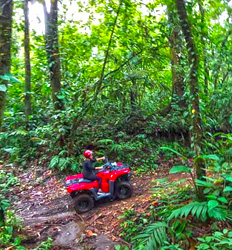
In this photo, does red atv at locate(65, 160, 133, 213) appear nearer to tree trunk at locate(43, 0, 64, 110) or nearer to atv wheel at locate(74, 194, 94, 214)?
atv wheel at locate(74, 194, 94, 214)

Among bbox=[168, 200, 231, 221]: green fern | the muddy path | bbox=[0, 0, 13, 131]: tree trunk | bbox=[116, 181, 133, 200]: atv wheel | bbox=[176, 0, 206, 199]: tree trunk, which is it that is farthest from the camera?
bbox=[116, 181, 133, 200]: atv wheel

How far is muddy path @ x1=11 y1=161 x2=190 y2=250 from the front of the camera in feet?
15.3

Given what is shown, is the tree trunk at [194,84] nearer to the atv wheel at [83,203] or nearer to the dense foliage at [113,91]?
the dense foliage at [113,91]

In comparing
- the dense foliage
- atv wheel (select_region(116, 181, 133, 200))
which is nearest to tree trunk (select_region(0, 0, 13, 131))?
the dense foliage

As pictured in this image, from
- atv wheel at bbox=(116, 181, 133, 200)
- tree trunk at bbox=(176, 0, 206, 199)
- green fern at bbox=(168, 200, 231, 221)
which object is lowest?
atv wheel at bbox=(116, 181, 133, 200)

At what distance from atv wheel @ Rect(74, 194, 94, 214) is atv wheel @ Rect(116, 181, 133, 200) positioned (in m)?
0.73

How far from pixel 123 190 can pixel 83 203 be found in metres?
1.08

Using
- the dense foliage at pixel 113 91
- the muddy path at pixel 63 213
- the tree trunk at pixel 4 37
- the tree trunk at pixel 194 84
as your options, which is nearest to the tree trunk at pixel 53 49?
the dense foliage at pixel 113 91

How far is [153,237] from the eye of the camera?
395 centimetres

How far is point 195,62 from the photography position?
431cm

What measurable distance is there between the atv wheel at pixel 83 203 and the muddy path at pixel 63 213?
0.12 metres

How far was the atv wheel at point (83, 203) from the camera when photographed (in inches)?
234

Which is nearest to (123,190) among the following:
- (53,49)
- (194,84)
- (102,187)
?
(102,187)

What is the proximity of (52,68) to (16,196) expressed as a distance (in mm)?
4350
